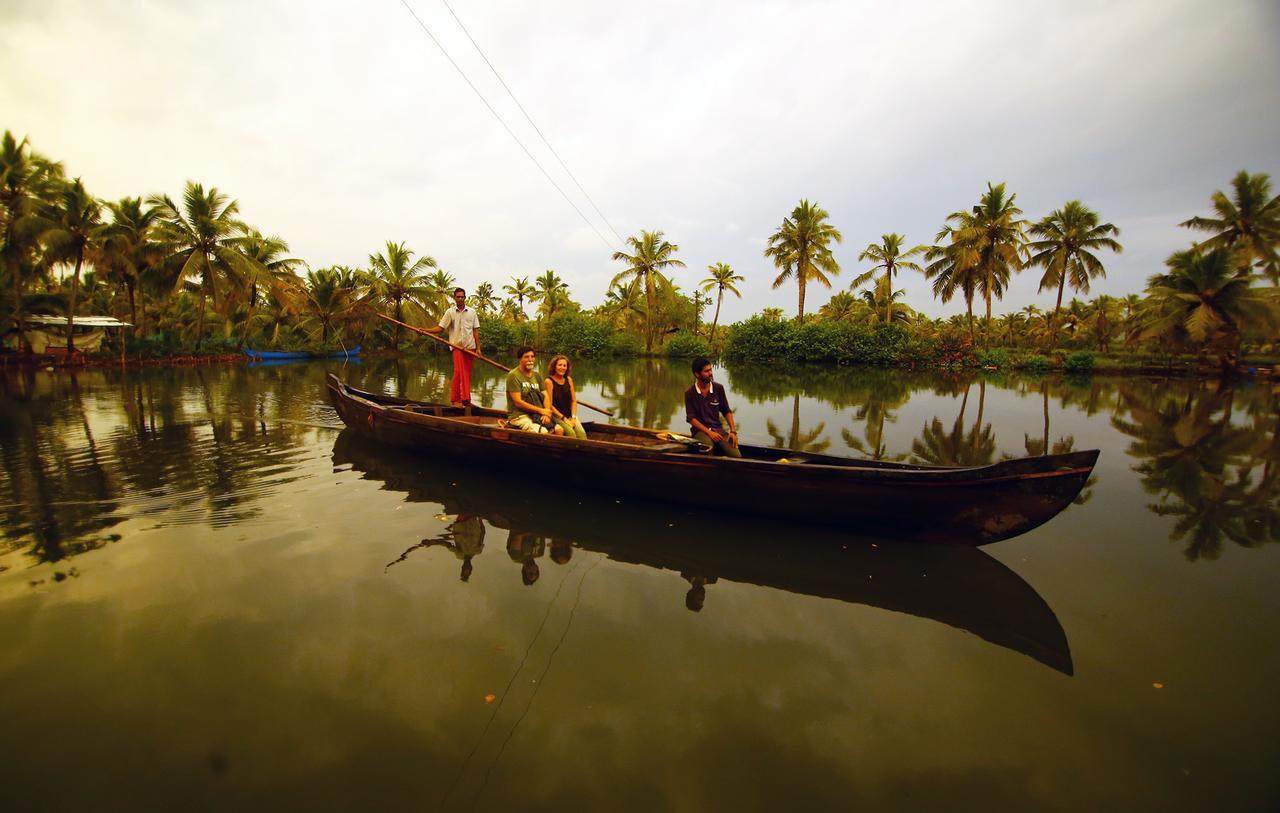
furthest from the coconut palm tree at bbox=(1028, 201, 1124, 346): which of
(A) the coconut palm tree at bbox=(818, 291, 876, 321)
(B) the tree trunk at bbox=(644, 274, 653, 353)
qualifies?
(B) the tree trunk at bbox=(644, 274, 653, 353)

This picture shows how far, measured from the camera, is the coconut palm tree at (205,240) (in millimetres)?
22266

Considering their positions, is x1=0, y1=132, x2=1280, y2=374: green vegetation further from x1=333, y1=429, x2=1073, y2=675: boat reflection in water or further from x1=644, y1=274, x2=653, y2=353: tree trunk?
x1=333, y1=429, x2=1073, y2=675: boat reflection in water

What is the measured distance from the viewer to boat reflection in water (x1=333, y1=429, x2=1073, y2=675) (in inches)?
139

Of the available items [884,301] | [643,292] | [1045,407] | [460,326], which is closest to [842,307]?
[884,301]

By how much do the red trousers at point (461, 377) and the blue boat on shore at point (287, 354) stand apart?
19.5m

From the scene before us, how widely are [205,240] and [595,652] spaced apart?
2886 centimetres

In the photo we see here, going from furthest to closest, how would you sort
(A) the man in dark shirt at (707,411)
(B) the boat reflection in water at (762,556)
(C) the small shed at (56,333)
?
(C) the small shed at (56,333), (A) the man in dark shirt at (707,411), (B) the boat reflection in water at (762,556)

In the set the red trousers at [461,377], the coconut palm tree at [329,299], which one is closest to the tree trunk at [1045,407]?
the red trousers at [461,377]

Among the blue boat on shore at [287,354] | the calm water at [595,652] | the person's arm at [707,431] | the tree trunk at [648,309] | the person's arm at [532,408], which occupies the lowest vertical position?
the calm water at [595,652]

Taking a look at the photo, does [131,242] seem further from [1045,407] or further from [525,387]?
[1045,407]

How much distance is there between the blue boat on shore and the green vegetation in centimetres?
69

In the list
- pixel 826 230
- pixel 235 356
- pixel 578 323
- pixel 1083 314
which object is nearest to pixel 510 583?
pixel 235 356

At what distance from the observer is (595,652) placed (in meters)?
3.00

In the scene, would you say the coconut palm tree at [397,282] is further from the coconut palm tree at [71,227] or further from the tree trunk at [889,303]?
the tree trunk at [889,303]
